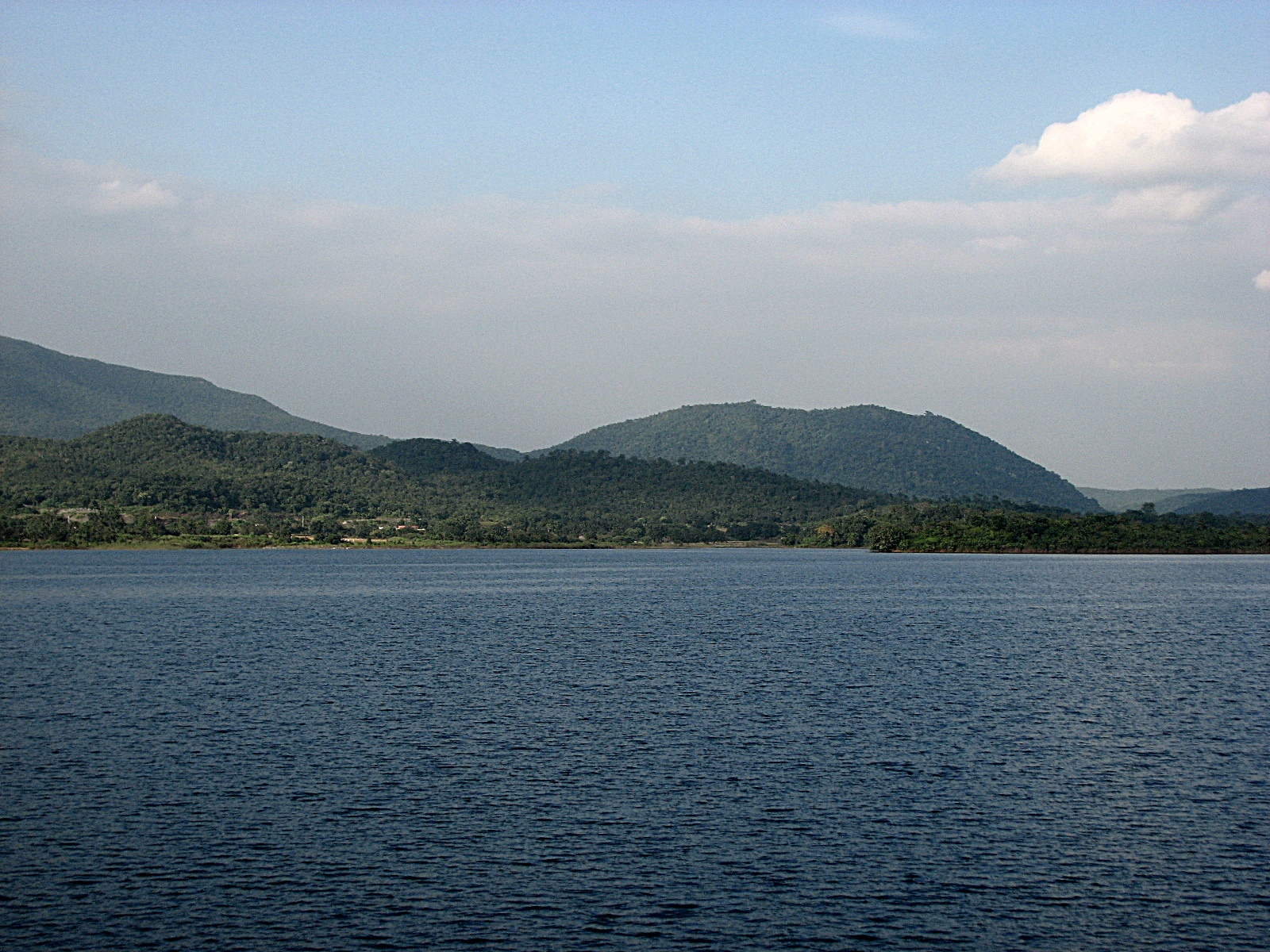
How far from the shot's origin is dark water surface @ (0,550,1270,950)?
2406 centimetres

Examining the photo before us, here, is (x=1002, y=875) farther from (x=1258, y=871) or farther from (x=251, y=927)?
(x=251, y=927)

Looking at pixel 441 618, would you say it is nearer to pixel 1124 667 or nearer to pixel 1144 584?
pixel 1124 667

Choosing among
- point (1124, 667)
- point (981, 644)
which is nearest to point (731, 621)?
point (981, 644)

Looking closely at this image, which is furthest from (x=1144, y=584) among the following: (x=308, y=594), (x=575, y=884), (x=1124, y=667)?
(x=575, y=884)

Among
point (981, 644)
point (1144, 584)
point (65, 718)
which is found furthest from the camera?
point (1144, 584)

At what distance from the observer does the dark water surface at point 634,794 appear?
78.9ft

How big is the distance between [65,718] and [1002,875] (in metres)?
36.5

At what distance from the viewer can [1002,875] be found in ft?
88.0

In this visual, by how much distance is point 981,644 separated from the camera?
7581 centimetres

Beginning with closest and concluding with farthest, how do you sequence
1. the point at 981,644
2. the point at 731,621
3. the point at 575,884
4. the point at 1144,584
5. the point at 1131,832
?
the point at 575,884 < the point at 1131,832 < the point at 981,644 < the point at 731,621 < the point at 1144,584

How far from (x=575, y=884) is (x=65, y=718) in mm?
28974

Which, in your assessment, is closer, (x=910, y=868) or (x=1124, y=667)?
(x=910, y=868)

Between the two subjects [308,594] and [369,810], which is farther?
[308,594]

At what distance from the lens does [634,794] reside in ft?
111
